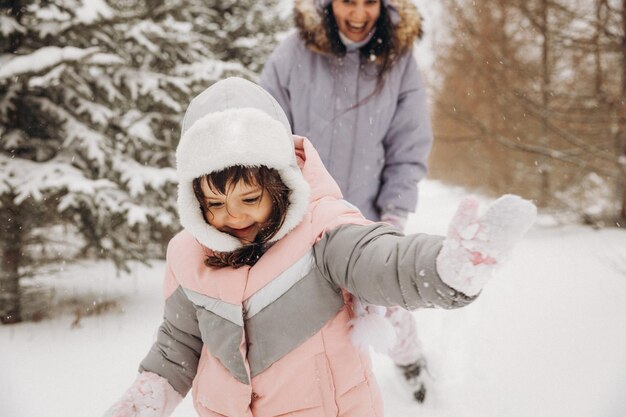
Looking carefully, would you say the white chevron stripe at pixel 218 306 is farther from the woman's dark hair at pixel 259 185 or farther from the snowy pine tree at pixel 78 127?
the snowy pine tree at pixel 78 127

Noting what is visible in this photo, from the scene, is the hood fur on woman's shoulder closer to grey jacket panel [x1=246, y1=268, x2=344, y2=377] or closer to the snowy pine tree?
grey jacket panel [x1=246, y1=268, x2=344, y2=377]

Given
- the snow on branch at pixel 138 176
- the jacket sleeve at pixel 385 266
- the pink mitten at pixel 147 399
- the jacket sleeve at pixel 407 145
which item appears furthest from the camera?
the snow on branch at pixel 138 176

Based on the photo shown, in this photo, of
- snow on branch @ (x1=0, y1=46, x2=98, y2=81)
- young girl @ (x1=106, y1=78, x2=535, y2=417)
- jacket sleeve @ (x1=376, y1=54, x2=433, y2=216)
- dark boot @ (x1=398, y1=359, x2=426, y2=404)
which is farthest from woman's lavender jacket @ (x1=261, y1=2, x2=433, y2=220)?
snow on branch @ (x1=0, y1=46, x2=98, y2=81)

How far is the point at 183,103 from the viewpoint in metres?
5.59

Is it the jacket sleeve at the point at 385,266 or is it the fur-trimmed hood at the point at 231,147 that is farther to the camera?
the fur-trimmed hood at the point at 231,147

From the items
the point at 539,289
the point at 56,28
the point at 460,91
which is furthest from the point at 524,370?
the point at 460,91

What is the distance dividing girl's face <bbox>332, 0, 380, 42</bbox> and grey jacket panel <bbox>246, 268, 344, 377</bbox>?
1.55 m

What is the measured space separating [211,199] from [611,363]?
9.29 ft

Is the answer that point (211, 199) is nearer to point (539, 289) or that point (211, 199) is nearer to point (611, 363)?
point (611, 363)

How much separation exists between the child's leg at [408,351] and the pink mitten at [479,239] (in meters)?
1.60

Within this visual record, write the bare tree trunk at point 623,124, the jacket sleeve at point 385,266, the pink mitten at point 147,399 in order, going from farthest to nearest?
the bare tree trunk at point 623,124, the pink mitten at point 147,399, the jacket sleeve at point 385,266

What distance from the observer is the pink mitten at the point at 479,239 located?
84 centimetres

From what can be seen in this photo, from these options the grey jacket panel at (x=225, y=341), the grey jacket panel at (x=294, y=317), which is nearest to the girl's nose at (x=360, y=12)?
the grey jacket panel at (x=294, y=317)

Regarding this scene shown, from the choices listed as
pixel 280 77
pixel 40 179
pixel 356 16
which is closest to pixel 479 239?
pixel 356 16
